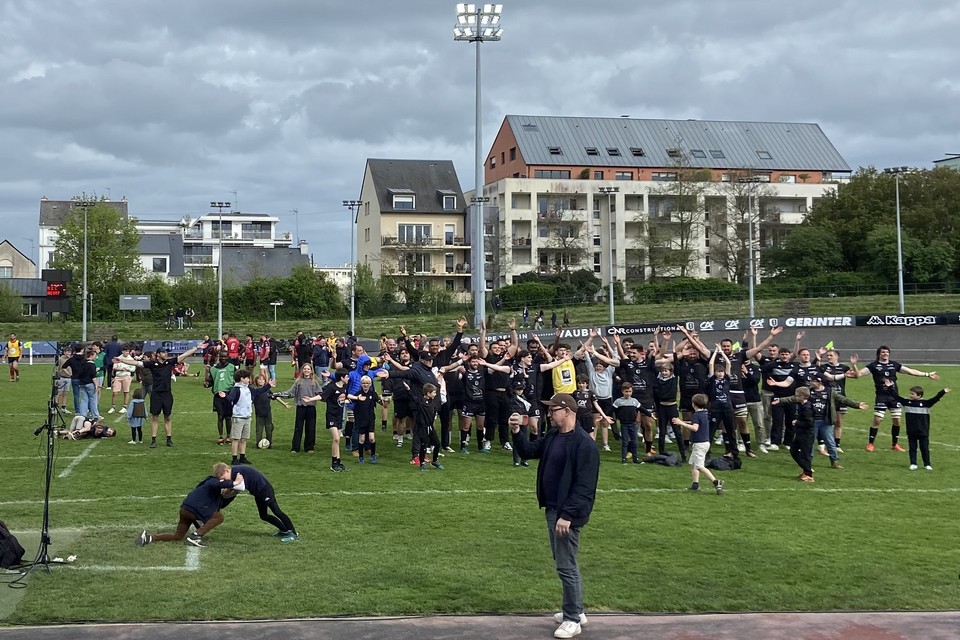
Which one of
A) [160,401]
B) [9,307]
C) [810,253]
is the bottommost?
[160,401]

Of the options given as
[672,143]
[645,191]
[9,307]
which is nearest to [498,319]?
[645,191]

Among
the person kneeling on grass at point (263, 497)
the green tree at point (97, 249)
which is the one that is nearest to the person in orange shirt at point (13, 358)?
the person kneeling on grass at point (263, 497)

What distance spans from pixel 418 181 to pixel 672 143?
22.3 metres

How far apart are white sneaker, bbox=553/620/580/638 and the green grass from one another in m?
46.7

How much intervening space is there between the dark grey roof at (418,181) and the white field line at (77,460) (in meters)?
62.7

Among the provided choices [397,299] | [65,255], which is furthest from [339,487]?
[65,255]

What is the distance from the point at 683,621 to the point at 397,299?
61.1m

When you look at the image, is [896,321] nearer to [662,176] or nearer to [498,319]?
[498,319]

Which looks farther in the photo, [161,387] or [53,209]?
[53,209]

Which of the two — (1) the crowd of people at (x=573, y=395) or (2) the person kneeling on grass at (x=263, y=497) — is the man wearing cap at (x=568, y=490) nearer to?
(2) the person kneeling on grass at (x=263, y=497)

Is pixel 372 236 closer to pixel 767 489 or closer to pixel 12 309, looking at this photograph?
pixel 12 309

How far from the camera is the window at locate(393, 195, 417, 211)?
267 feet

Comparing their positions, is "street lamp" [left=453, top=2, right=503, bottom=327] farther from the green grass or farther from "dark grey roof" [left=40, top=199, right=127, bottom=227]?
"dark grey roof" [left=40, top=199, right=127, bottom=227]

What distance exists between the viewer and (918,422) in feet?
52.6
